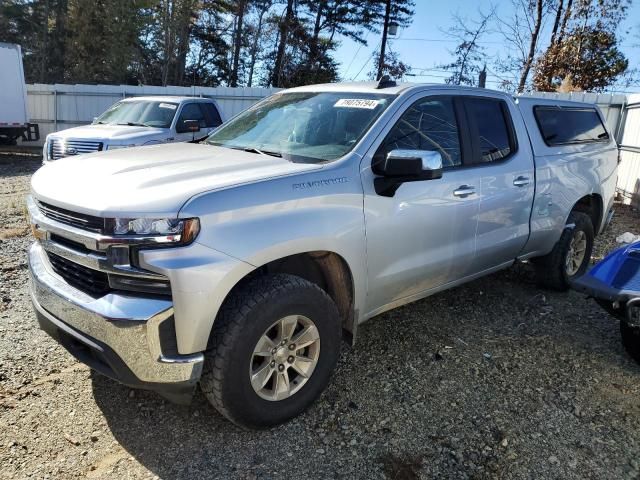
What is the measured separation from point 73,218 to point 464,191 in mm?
2526

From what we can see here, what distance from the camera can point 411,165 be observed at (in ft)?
9.47

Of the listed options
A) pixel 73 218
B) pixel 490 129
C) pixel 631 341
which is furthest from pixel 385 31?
pixel 73 218

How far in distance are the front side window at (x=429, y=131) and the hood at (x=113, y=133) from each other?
21.1ft

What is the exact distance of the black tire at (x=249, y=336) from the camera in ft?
8.09

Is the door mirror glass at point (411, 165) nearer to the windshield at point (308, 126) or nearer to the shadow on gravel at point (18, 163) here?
the windshield at point (308, 126)

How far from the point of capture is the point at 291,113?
12.2 feet

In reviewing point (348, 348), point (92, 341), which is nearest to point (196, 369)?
point (92, 341)

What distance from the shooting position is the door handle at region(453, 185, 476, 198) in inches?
141

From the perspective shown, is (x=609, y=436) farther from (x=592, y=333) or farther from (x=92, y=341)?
(x=92, y=341)

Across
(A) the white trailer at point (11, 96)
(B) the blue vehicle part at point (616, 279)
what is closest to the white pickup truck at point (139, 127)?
(B) the blue vehicle part at point (616, 279)

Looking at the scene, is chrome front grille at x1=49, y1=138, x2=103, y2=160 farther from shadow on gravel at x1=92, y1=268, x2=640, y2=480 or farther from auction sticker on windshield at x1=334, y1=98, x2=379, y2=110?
shadow on gravel at x1=92, y1=268, x2=640, y2=480

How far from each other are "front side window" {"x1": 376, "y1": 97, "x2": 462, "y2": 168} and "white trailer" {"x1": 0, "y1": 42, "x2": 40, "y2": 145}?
1590cm

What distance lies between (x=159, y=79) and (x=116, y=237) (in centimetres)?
3008

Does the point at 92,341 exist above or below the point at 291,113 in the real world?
below
